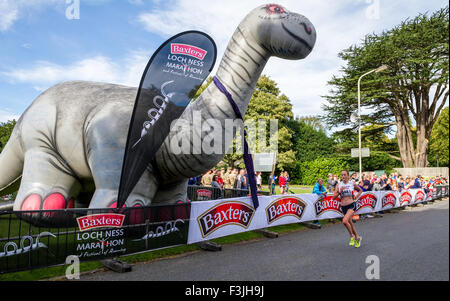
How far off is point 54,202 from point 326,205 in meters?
7.89

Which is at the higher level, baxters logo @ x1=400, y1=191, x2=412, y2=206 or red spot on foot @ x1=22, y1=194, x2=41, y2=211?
red spot on foot @ x1=22, y1=194, x2=41, y2=211

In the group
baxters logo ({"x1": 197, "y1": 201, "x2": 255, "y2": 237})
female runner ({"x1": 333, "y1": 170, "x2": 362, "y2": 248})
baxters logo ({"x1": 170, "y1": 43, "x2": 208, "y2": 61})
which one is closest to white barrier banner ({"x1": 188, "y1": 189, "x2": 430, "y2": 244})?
baxters logo ({"x1": 197, "y1": 201, "x2": 255, "y2": 237})

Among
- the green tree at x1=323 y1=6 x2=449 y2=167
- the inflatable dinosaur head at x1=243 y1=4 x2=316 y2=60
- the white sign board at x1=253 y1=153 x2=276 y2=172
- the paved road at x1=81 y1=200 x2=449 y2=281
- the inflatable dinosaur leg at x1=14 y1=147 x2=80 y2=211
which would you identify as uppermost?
the green tree at x1=323 y1=6 x2=449 y2=167

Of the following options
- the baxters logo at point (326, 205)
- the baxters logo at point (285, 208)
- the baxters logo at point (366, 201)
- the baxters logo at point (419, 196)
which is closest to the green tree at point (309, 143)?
the baxters logo at point (419, 196)

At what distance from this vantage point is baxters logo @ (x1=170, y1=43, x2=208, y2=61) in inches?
195

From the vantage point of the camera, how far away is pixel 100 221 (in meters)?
4.69

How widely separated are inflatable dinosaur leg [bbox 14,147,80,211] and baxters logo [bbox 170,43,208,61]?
2794 mm

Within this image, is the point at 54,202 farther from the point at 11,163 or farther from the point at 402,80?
the point at 402,80

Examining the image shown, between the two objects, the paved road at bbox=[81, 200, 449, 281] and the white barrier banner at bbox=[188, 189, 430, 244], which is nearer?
the paved road at bbox=[81, 200, 449, 281]

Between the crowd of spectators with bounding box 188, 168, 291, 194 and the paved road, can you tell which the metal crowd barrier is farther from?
the crowd of spectators with bounding box 188, 168, 291, 194

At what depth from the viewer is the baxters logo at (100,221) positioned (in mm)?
4582

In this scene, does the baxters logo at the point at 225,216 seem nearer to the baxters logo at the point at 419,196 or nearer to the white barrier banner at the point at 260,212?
the white barrier banner at the point at 260,212

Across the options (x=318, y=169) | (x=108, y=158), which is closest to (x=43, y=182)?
(x=108, y=158)
